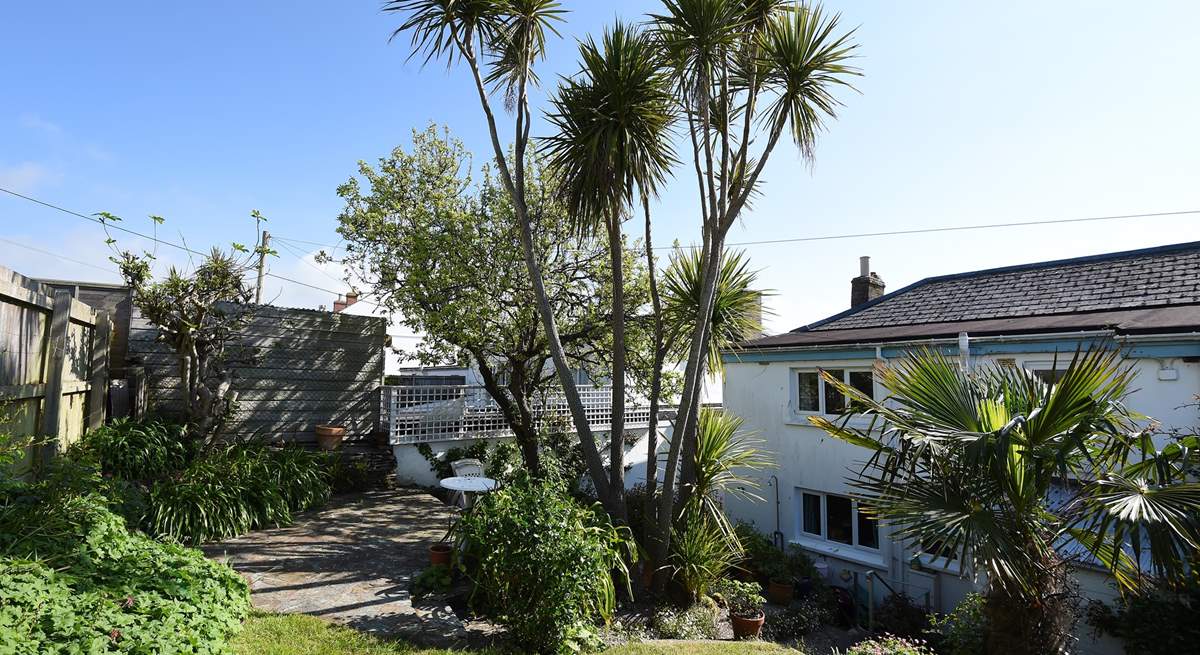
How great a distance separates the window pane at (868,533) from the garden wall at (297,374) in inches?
420

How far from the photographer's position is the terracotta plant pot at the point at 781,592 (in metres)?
9.42

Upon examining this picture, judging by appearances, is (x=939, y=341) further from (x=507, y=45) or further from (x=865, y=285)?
(x=507, y=45)

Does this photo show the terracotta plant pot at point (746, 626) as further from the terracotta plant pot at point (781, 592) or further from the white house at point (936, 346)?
the terracotta plant pot at point (781, 592)

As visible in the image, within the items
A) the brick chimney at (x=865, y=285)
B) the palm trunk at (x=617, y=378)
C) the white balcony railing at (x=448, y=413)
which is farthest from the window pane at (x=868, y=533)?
the brick chimney at (x=865, y=285)

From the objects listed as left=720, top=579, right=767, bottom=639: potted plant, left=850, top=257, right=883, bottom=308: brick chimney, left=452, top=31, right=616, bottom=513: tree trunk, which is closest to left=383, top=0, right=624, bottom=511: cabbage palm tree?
→ left=452, top=31, right=616, bottom=513: tree trunk

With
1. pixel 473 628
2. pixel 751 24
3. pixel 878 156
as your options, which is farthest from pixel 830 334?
pixel 473 628

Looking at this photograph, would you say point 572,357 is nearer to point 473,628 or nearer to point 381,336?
point 381,336

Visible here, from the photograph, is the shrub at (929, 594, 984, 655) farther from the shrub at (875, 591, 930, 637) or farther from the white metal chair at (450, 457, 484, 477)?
the white metal chair at (450, 457, 484, 477)

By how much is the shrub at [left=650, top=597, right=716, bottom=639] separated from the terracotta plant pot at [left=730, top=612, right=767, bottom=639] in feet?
0.93

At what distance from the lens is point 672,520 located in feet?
26.2

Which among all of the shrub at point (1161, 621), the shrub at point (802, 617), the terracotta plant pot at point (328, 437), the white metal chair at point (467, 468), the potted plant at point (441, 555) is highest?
the terracotta plant pot at point (328, 437)

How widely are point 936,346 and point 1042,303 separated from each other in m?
2.80

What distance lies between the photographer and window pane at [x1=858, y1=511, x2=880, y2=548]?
34.3 ft

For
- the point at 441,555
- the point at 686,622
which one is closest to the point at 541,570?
the point at 441,555
